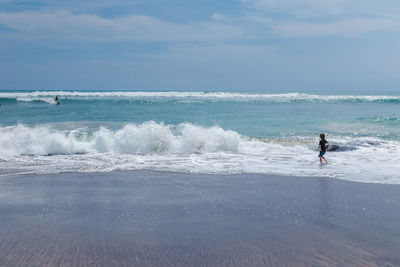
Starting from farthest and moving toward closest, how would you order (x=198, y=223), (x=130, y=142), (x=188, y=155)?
(x=130, y=142) < (x=188, y=155) < (x=198, y=223)

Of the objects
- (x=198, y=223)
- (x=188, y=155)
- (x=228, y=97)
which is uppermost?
(x=228, y=97)

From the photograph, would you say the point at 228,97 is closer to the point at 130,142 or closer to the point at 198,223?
the point at 130,142

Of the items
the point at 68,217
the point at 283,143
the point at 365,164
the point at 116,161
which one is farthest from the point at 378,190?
the point at 283,143

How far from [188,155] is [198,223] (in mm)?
6660

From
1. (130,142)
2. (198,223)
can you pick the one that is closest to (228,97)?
(130,142)

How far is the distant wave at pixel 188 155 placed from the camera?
9133mm

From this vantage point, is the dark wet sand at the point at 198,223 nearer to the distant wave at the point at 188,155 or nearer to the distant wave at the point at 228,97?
the distant wave at the point at 188,155

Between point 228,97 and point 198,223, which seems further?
point 228,97

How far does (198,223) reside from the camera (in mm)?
5008

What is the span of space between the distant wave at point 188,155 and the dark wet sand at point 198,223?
1.45 meters

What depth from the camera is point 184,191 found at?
271 inches

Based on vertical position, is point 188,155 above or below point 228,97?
below

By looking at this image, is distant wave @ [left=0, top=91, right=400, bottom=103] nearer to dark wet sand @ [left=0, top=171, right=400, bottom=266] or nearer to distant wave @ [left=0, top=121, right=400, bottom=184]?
distant wave @ [left=0, top=121, right=400, bottom=184]

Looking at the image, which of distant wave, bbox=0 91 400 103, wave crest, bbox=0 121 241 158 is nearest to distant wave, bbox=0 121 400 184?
wave crest, bbox=0 121 241 158
